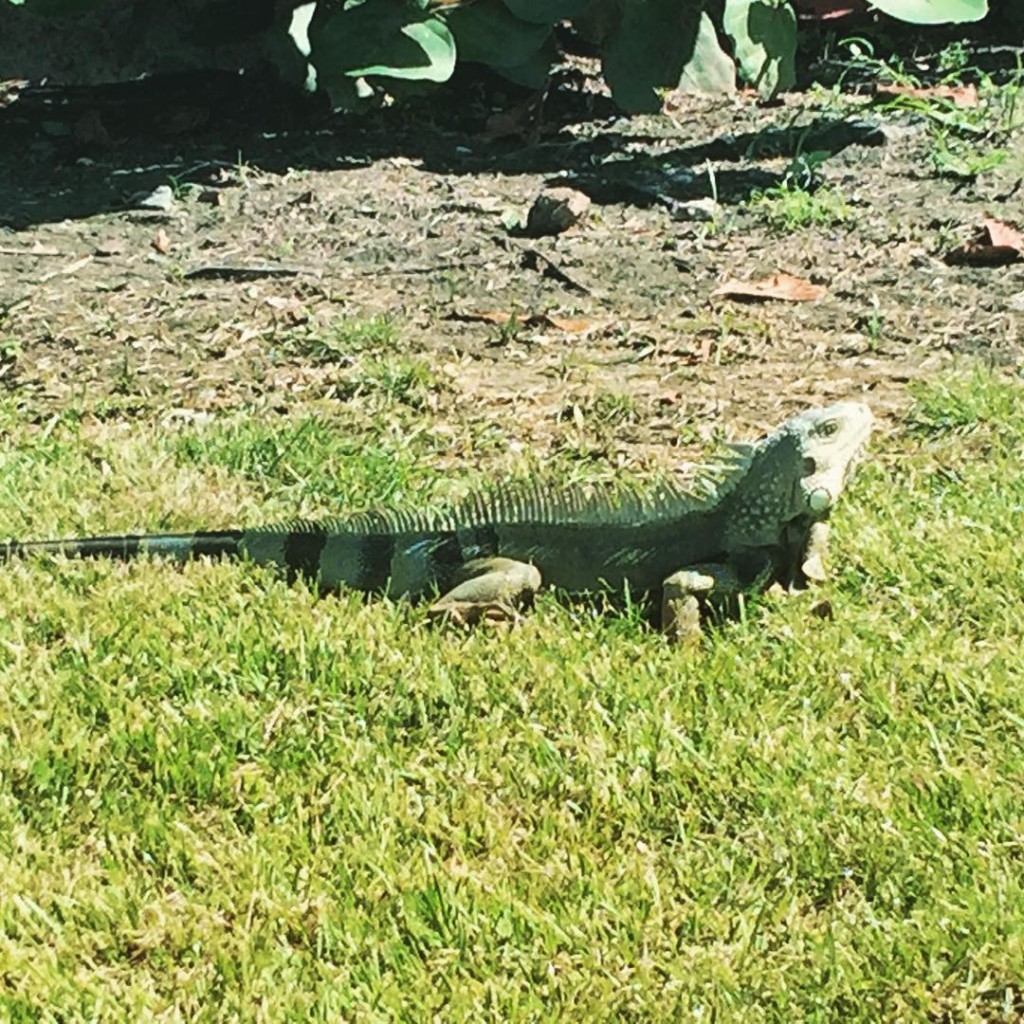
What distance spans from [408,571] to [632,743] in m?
0.93

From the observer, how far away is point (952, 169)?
702 cm

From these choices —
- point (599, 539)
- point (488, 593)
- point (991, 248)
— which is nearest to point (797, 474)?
point (599, 539)

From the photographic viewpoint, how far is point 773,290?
6035 mm

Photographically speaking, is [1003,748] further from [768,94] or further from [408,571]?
[768,94]

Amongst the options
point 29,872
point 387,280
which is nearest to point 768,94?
point 387,280

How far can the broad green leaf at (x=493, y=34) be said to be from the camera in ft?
24.6

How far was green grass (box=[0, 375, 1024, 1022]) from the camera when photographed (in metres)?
2.78

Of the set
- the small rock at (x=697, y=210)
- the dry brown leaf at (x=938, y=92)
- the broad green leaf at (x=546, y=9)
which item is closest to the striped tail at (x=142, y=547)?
the small rock at (x=697, y=210)

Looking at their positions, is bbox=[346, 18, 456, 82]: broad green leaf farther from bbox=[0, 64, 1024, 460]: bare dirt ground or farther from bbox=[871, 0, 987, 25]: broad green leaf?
bbox=[871, 0, 987, 25]: broad green leaf

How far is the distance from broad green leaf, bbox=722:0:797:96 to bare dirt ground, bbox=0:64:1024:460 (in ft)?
1.53

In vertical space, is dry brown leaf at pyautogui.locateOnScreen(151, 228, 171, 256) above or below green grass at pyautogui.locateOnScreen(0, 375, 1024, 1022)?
above

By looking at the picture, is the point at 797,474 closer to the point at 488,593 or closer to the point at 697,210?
the point at 488,593

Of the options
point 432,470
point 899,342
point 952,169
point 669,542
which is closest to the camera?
point 669,542

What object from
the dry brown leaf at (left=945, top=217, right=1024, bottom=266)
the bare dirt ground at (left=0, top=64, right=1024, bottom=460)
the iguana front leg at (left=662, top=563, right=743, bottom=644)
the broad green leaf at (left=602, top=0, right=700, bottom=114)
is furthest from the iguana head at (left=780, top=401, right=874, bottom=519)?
the broad green leaf at (left=602, top=0, right=700, bottom=114)
